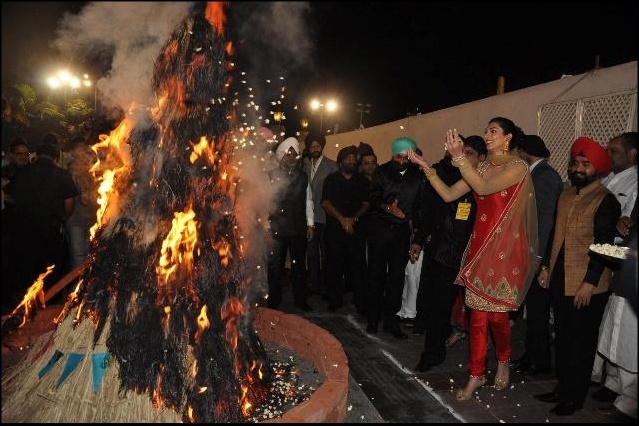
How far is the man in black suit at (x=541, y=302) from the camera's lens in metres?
5.14

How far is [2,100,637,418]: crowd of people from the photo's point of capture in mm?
4195

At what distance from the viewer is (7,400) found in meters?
3.41

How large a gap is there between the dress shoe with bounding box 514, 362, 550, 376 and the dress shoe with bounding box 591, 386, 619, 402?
587 millimetres

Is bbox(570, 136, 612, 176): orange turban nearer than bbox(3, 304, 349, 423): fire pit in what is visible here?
→ No

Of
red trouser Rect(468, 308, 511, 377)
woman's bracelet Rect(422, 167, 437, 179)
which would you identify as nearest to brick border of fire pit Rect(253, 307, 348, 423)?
red trouser Rect(468, 308, 511, 377)

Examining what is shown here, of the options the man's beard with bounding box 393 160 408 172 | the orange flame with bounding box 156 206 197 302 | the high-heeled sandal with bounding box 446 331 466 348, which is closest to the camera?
the orange flame with bounding box 156 206 197 302

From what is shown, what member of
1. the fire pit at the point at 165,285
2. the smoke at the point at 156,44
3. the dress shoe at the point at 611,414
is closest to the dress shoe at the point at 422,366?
the dress shoe at the point at 611,414

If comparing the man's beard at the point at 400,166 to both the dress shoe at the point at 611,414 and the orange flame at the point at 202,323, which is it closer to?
the dress shoe at the point at 611,414

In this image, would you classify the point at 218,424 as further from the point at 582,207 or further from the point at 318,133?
the point at 318,133

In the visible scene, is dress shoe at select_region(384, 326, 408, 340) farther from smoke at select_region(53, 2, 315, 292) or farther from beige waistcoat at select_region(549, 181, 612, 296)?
smoke at select_region(53, 2, 315, 292)

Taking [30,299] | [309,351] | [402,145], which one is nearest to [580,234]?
[402,145]

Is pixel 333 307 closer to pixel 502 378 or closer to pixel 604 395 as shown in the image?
pixel 502 378

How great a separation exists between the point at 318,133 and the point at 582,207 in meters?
5.41

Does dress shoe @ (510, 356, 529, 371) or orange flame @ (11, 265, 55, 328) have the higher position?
orange flame @ (11, 265, 55, 328)
